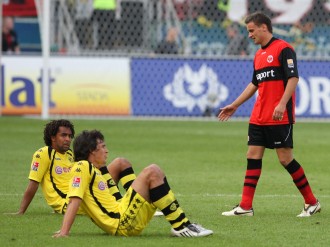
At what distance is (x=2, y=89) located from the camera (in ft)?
78.7

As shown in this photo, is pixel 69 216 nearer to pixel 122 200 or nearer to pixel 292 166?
pixel 122 200

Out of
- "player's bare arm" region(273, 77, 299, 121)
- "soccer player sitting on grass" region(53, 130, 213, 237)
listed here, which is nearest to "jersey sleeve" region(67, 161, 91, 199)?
"soccer player sitting on grass" region(53, 130, 213, 237)

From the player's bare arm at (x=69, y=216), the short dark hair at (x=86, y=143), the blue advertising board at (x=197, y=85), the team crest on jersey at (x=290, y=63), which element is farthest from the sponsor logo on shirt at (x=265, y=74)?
the blue advertising board at (x=197, y=85)

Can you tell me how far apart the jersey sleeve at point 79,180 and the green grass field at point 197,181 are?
373mm

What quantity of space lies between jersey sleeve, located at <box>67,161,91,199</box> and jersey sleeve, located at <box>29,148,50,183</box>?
1.59 metres

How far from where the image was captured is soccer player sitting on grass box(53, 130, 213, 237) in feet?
29.0

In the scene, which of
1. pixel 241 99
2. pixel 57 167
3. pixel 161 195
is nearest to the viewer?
pixel 161 195

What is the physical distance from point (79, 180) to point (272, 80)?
2714mm

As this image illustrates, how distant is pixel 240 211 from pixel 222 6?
16.9 m

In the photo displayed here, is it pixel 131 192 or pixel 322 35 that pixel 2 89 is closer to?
pixel 322 35

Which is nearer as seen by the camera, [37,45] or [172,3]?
[172,3]

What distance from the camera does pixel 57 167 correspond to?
10641 millimetres

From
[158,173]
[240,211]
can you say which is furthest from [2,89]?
[158,173]

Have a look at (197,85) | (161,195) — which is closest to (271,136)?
(161,195)
